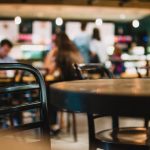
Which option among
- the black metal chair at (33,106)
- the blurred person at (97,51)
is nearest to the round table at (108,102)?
the black metal chair at (33,106)

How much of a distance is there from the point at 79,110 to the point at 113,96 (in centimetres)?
13

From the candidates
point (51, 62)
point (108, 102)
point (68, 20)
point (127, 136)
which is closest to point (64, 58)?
point (51, 62)

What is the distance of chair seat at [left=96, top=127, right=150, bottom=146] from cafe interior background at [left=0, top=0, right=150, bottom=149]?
7208 millimetres

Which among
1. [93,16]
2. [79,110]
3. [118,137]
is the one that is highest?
[93,16]

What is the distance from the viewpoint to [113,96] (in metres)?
1.05

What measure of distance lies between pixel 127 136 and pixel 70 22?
10567 millimetres

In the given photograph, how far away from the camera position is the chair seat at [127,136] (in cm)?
177

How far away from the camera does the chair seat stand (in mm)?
1768

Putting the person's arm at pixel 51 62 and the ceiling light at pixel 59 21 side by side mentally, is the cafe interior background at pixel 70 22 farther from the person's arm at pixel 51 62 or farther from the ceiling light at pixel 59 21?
the person's arm at pixel 51 62

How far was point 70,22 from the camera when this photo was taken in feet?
40.3

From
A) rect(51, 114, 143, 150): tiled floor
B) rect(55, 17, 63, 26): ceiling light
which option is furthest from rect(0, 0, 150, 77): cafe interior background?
rect(51, 114, 143, 150): tiled floor

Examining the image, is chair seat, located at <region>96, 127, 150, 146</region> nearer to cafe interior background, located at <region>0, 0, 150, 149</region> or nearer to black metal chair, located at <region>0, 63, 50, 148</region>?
black metal chair, located at <region>0, 63, 50, 148</region>

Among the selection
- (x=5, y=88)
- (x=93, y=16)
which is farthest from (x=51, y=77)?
A: (x=93, y=16)

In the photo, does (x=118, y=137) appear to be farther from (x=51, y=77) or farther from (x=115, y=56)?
(x=115, y=56)
